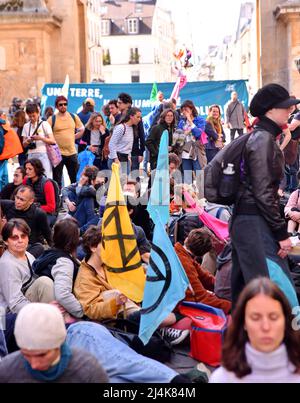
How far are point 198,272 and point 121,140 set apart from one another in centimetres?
577

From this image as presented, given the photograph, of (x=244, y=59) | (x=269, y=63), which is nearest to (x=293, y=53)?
(x=269, y=63)

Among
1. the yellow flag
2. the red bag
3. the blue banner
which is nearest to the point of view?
the red bag

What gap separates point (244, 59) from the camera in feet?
256

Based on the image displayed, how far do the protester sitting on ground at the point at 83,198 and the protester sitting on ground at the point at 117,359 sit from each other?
448 cm

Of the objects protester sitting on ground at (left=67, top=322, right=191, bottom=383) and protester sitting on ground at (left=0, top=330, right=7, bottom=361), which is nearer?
protester sitting on ground at (left=67, top=322, right=191, bottom=383)

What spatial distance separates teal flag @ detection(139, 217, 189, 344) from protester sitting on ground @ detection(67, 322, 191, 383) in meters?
0.34

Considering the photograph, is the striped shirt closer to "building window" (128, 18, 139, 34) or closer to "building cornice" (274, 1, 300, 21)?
"building cornice" (274, 1, 300, 21)

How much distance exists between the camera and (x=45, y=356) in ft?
13.4

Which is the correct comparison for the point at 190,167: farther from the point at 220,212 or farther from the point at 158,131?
the point at 220,212

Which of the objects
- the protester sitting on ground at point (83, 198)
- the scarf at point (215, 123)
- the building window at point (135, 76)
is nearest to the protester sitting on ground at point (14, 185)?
the protester sitting on ground at point (83, 198)

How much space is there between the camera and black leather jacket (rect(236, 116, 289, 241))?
5.59 metres

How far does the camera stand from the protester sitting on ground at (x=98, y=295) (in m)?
7.12

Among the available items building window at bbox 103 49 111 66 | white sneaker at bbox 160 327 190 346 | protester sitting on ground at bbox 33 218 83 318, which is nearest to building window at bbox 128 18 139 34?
building window at bbox 103 49 111 66

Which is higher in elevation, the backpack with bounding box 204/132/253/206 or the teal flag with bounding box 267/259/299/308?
the backpack with bounding box 204/132/253/206
